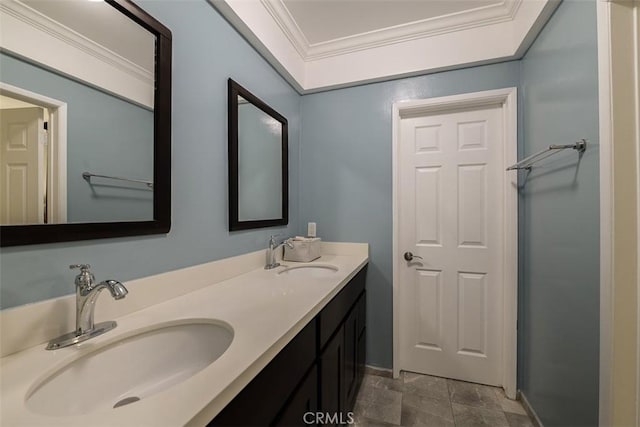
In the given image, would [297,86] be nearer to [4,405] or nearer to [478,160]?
[478,160]

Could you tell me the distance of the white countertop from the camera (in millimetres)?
418

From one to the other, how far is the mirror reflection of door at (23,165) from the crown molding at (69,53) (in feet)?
0.49

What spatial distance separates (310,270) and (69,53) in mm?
1450

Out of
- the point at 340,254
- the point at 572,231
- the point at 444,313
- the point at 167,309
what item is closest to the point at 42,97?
the point at 167,309

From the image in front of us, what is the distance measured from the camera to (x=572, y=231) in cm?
111

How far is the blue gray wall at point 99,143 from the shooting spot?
682mm

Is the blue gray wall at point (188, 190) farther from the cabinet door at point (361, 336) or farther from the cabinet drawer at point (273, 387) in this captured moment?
the cabinet door at point (361, 336)

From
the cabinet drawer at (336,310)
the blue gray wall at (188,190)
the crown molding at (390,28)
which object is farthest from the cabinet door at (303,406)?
the crown molding at (390,28)

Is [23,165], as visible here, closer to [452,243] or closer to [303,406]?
[303,406]

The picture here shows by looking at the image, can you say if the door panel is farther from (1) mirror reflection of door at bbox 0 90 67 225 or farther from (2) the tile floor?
(2) the tile floor

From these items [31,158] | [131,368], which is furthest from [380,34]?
[131,368]

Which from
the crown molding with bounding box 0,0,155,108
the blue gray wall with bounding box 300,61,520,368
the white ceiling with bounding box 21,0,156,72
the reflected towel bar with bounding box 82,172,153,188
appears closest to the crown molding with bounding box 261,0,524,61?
the blue gray wall with bounding box 300,61,520,368

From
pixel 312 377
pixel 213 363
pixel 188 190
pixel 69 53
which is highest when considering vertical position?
pixel 69 53

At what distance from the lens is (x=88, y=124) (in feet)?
2.53
